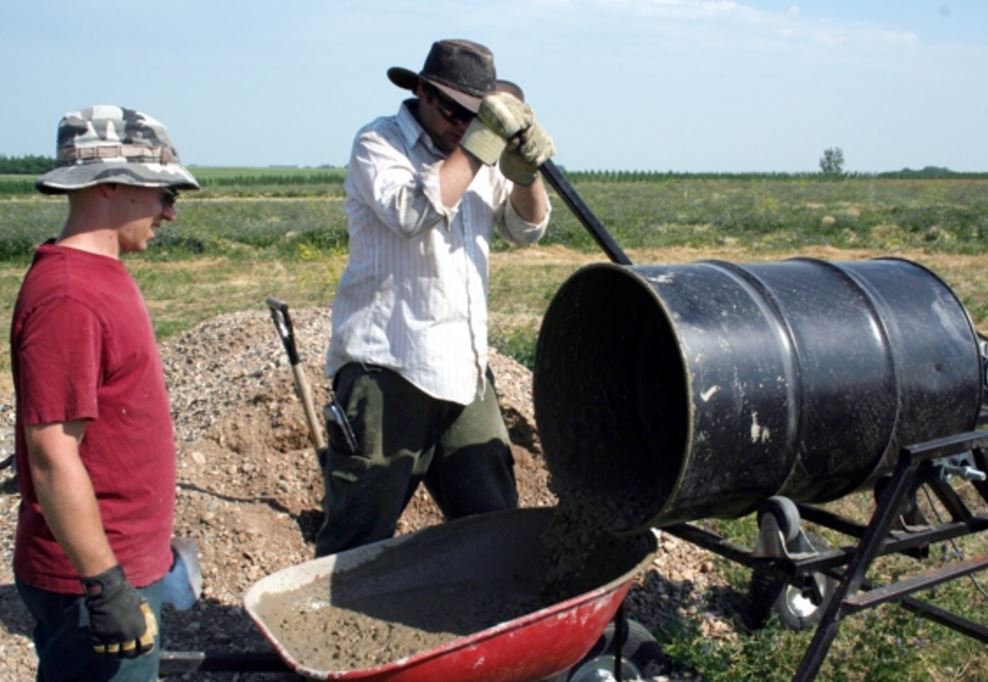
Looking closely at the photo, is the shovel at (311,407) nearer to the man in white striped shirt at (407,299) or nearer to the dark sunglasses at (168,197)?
the man in white striped shirt at (407,299)

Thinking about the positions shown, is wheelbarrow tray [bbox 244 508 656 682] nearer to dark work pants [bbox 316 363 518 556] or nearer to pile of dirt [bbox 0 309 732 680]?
dark work pants [bbox 316 363 518 556]

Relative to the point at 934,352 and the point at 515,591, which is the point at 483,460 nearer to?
the point at 515,591

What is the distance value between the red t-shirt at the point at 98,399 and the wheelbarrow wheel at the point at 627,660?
5.12 feet

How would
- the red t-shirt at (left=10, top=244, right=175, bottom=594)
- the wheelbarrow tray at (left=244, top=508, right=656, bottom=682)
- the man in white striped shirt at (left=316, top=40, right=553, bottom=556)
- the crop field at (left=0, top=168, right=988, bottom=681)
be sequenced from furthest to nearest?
the crop field at (left=0, top=168, right=988, bottom=681)
the man in white striped shirt at (left=316, top=40, right=553, bottom=556)
the wheelbarrow tray at (left=244, top=508, right=656, bottom=682)
the red t-shirt at (left=10, top=244, right=175, bottom=594)

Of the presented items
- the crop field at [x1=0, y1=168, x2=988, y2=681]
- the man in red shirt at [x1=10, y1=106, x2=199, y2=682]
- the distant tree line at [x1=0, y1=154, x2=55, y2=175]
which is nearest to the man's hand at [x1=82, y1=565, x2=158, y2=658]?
the man in red shirt at [x1=10, y1=106, x2=199, y2=682]

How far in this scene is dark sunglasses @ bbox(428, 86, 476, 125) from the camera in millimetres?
3521

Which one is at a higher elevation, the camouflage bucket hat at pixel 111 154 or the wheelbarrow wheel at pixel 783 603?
the camouflage bucket hat at pixel 111 154

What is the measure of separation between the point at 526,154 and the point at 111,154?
1352mm

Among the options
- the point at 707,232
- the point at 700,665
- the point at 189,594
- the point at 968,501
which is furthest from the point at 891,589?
A: the point at 707,232

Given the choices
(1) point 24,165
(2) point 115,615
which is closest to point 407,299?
(2) point 115,615

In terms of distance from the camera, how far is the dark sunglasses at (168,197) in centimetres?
260

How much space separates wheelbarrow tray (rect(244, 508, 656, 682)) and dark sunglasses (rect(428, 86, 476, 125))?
4.22 feet

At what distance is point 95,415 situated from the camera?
93.0 inches

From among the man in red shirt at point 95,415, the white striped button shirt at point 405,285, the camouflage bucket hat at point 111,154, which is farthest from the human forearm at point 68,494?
the white striped button shirt at point 405,285
